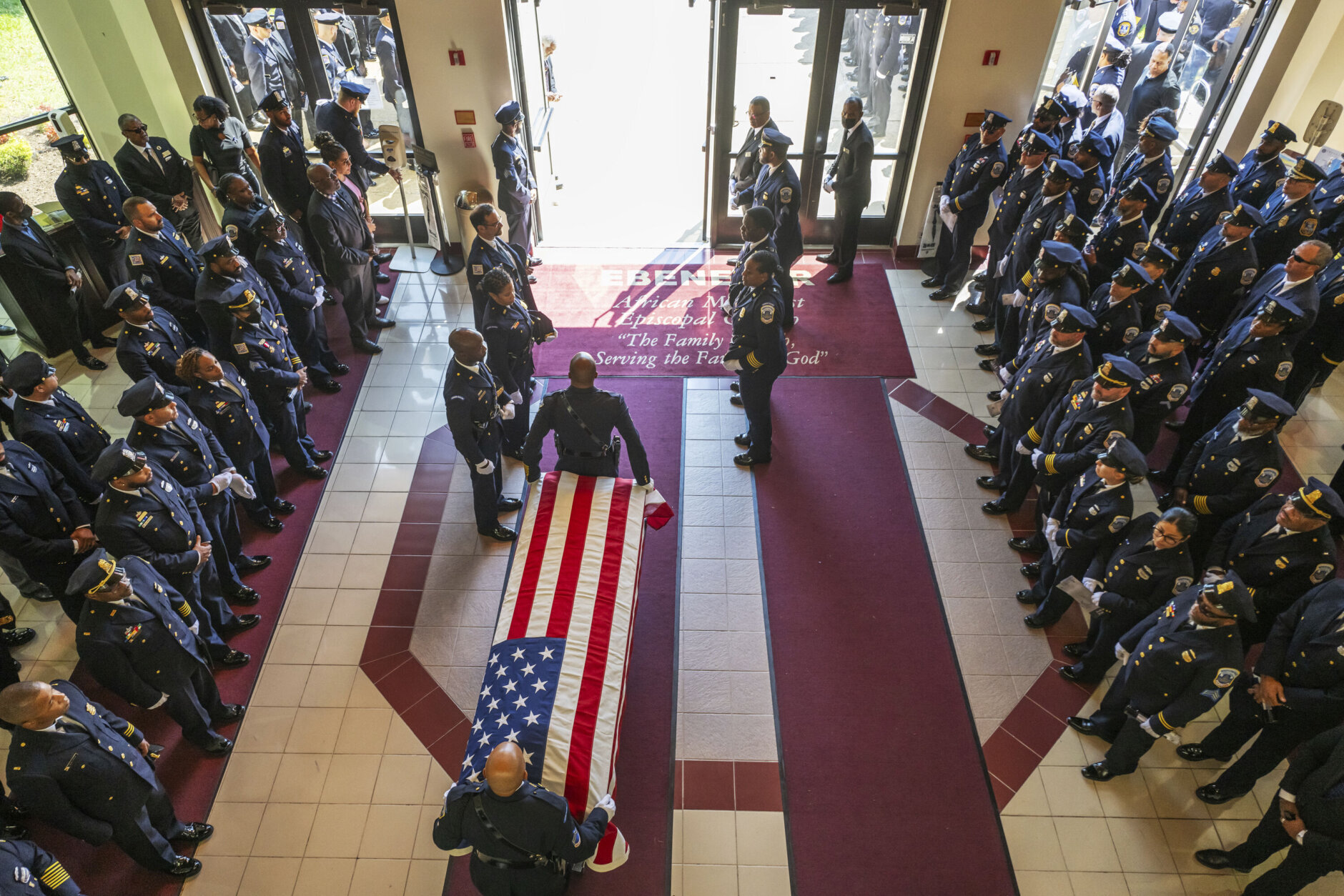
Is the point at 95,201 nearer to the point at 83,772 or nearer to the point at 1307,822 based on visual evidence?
the point at 83,772

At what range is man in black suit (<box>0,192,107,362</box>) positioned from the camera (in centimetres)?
623

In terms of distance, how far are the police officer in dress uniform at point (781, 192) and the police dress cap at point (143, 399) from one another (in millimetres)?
4621

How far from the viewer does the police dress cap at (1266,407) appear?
4359mm

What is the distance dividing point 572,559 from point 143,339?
345 centimetres

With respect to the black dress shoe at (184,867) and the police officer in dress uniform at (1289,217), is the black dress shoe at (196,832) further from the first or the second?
the police officer in dress uniform at (1289,217)

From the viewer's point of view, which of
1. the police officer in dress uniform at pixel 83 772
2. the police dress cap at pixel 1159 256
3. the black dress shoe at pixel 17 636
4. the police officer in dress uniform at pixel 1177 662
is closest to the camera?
the police officer in dress uniform at pixel 83 772

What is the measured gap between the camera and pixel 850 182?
7695 millimetres

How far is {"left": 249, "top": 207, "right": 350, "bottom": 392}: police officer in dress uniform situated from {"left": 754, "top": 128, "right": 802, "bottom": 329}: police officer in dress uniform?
13.0 feet

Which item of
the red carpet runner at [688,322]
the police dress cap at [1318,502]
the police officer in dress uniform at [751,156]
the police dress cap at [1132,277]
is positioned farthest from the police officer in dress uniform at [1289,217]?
the police officer in dress uniform at [751,156]

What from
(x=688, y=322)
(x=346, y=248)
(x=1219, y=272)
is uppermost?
(x=1219, y=272)

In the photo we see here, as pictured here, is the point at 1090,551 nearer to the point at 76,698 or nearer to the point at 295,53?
the point at 76,698

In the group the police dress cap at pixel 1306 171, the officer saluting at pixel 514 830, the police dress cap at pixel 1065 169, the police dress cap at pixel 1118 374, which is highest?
the police dress cap at pixel 1306 171

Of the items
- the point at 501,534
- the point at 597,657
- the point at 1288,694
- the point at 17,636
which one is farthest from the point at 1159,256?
the point at 17,636

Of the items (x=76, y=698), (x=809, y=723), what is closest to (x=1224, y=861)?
(x=809, y=723)
